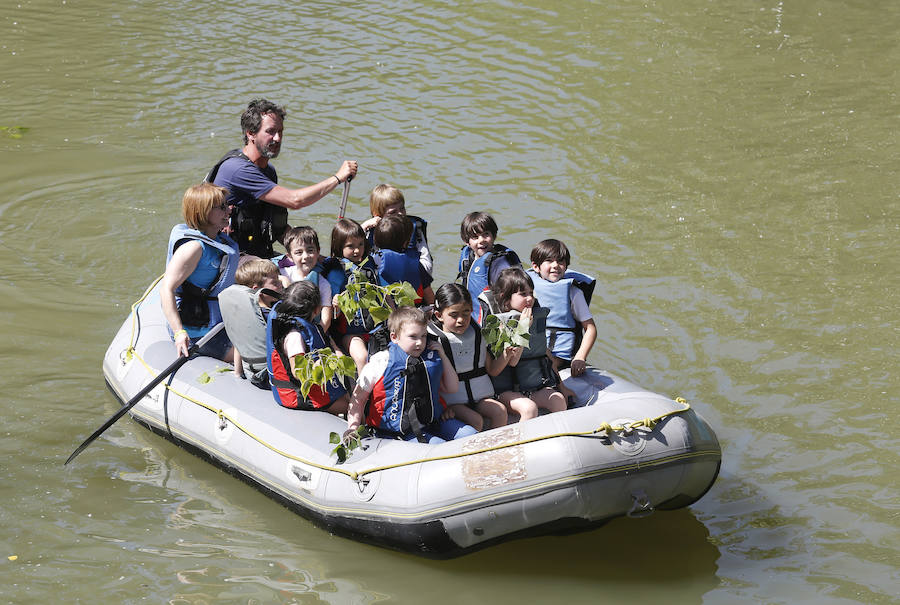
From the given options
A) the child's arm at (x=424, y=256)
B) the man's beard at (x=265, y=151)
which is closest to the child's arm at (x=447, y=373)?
the child's arm at (x=424, y=256)

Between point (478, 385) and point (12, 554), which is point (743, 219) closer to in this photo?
point (478, 385)

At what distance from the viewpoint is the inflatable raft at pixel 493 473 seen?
4918 millimetres

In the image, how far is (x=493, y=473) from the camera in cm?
495

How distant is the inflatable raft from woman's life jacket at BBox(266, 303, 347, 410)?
2.8 inches

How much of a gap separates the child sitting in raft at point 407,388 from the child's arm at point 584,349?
807 millimetres

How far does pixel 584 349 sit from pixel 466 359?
2.71 ft

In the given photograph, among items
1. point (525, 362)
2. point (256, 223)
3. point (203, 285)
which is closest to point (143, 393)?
point (203, 285)

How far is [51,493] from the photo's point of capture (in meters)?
5.75

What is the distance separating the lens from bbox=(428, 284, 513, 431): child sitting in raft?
5379 mm

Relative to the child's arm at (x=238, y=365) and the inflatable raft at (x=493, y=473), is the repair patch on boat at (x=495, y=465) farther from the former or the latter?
the child's arm at (x=238, y=365)

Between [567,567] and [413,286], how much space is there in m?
1.96

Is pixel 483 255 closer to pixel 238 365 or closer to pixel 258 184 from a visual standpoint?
pixel 258 184

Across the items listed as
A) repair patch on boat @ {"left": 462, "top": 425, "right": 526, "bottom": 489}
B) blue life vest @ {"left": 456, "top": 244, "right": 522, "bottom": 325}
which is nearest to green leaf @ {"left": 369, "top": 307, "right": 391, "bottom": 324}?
blue life vest @ {"left": 456, "top": 244, "right": 522, "bottom": 325}

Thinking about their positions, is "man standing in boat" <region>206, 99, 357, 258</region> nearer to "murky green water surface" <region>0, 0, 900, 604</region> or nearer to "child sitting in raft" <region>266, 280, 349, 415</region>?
"child sitting in raft" <region>266, 280, 349, 415</region>
